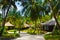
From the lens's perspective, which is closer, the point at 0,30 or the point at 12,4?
the point at 0,30

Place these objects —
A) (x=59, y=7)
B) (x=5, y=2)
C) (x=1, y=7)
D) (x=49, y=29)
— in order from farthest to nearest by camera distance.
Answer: (x=49, y=29) → (x=1, y=7) → (x=5, y=2) → (x=59, y=7)

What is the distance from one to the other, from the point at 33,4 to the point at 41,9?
2.36 m

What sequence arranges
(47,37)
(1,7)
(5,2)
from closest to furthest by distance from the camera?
1. (47,37)
2. (5,2)
3. (1,7)

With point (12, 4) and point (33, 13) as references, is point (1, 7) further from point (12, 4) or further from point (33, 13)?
point (33, 13)

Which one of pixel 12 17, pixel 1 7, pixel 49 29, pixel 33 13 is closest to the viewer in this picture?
pixel 1 7

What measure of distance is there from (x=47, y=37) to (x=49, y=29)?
31.7 meters

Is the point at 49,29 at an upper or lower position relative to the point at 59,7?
lower

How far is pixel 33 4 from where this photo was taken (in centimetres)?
4259

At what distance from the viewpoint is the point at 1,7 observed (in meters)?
33.9

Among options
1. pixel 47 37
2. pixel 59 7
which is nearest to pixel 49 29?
pixel 59 7

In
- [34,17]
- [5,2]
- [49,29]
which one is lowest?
[49,29]

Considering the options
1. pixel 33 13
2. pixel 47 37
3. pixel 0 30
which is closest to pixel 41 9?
pixel 33 13

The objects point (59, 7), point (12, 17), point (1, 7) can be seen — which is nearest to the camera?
point (59, 7)

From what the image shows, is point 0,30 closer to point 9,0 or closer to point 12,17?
point 9,0
